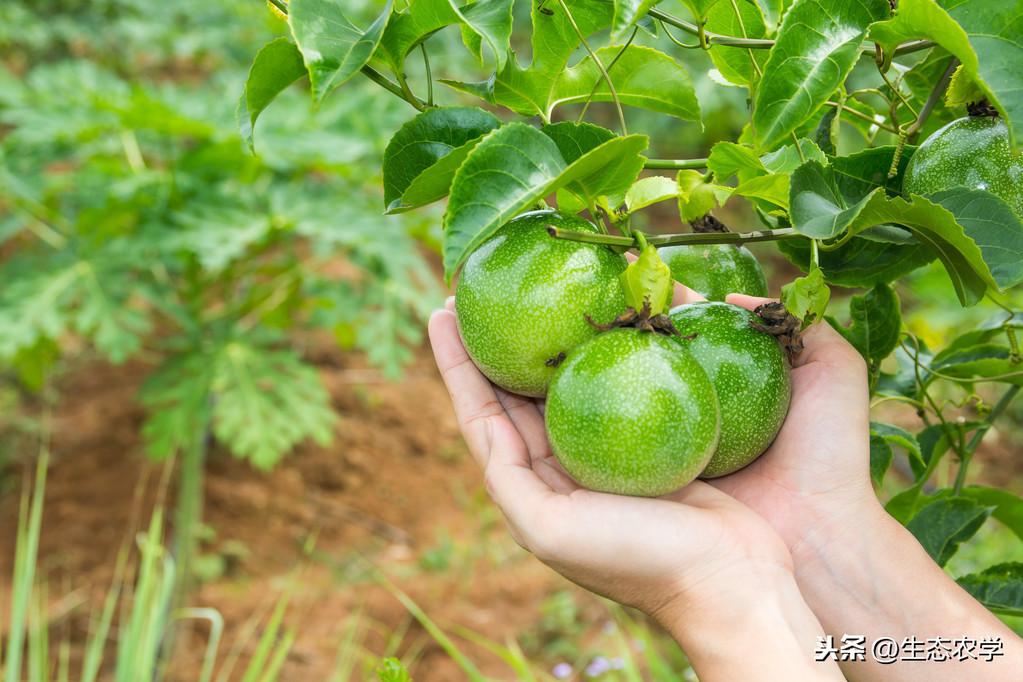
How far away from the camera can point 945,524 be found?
132 cm

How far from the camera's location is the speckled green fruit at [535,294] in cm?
112

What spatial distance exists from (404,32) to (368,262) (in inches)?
86.0

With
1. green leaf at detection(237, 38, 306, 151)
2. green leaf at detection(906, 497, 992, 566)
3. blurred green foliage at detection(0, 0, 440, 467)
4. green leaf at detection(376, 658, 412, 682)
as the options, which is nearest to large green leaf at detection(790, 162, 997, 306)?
green leaf at detection(906, 497, 992, 566)

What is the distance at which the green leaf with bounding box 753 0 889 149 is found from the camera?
875 millimetres

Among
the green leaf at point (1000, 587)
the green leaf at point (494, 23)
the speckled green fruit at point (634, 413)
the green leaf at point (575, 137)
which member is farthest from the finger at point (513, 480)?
the green leaf at point (1000, 587)

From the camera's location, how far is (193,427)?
3.13 metres

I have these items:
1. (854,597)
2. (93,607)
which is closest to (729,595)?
(854,597)

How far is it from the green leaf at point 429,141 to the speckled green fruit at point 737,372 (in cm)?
36

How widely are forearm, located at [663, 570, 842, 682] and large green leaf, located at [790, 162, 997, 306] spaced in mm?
419

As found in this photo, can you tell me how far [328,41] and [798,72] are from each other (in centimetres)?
44

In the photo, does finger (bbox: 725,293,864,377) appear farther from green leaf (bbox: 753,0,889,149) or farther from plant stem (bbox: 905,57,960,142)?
green leaf (bbox: 753,0,889,149)

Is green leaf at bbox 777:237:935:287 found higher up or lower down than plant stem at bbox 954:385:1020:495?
higher up

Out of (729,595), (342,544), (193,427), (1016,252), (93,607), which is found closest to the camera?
(1016,252)

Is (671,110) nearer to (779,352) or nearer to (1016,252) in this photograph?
(779,352)
